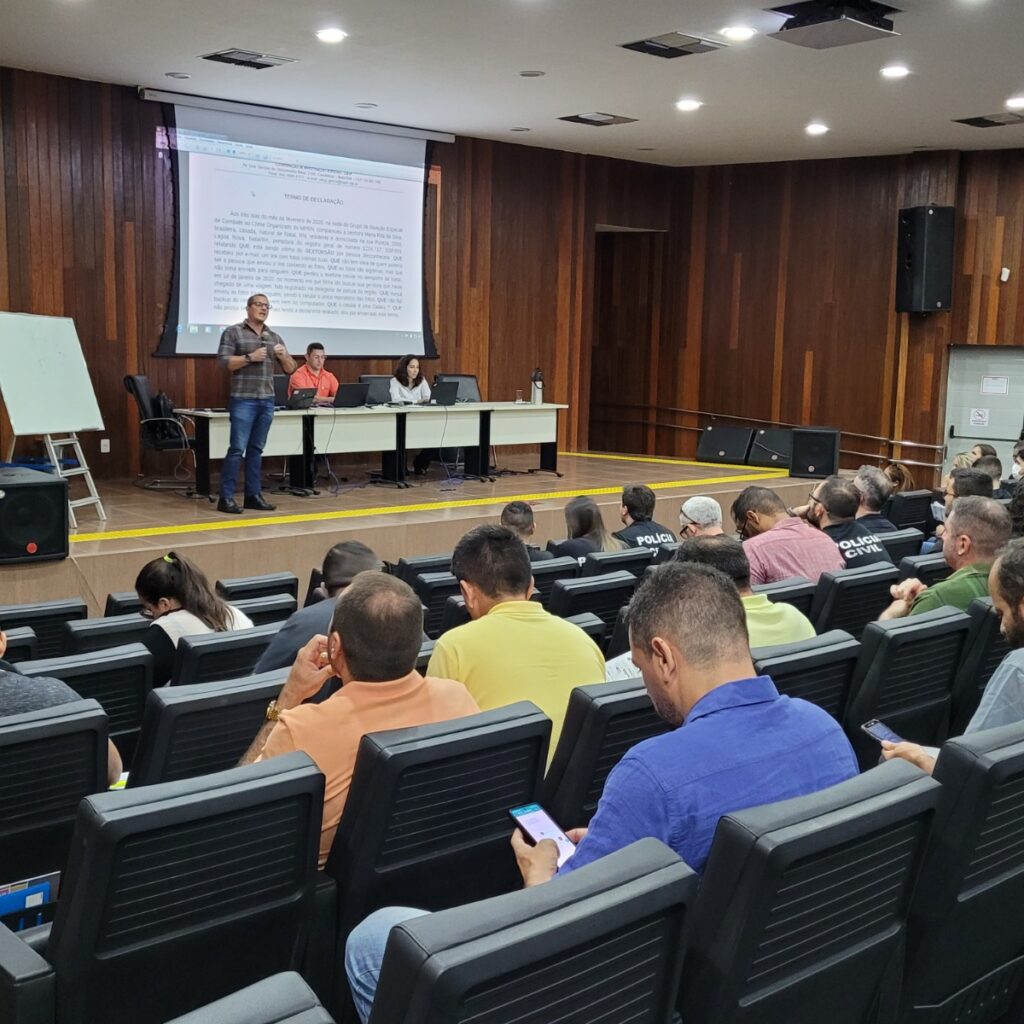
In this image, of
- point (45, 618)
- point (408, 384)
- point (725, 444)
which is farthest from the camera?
point (725, 444)

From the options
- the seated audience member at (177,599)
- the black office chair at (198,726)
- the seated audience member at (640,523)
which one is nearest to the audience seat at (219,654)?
the seated audience member at (177,599)

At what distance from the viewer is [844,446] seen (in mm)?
11758

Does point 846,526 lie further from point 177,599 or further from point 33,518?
point 33,518

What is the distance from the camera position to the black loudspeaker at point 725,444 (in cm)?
1145

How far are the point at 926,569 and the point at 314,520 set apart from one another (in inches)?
162

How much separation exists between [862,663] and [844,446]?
31.0 ft

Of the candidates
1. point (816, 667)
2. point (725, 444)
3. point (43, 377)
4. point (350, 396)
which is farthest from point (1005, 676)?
point (725, 444)

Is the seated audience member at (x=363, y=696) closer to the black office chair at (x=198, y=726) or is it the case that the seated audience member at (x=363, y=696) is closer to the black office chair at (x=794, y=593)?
the black office chair at (x=198, y=726)

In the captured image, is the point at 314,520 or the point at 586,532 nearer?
the point at 586,532

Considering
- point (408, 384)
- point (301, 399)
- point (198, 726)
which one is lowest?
point (198, 726)

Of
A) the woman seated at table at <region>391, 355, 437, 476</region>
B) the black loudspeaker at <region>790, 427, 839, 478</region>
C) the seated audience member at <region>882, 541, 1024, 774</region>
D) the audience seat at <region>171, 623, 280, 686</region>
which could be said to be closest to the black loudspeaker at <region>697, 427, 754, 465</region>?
the black loudspeaker at <region>790, 427, 839, 478</region>

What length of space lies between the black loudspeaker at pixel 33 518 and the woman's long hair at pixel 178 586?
2.46 m

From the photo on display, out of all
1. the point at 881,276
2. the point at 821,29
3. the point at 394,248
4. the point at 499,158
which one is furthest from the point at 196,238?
the point at 881,276

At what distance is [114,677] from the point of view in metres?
2.77
